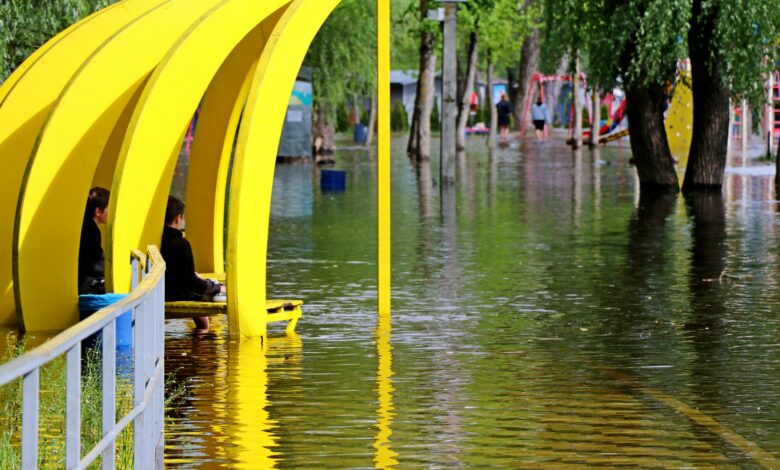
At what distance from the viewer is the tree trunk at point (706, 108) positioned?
93.9 feet

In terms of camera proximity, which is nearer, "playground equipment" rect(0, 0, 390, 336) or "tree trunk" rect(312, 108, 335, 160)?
"playground equipment" rect(0, 0, 390, 336)

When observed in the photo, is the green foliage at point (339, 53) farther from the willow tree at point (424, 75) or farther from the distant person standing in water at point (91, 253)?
the distant person standing in water at point (91, 253)

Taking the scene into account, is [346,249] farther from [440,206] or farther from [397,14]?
[397,14]

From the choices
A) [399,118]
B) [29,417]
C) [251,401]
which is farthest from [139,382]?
[399,118]

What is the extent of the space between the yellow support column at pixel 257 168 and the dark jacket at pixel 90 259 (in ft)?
5.03

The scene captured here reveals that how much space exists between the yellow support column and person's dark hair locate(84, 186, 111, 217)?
1.28m

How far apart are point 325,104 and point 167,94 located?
3817cm

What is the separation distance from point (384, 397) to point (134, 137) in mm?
3392

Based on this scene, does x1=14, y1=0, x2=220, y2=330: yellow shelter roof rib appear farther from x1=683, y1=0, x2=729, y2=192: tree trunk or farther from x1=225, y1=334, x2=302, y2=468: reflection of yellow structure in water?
x1=683, y1=0, x2=729, y2=192: tree trunk

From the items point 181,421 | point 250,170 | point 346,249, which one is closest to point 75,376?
point 181,421

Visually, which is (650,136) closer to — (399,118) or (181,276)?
(181,276)

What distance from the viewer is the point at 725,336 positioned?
13.1 metres

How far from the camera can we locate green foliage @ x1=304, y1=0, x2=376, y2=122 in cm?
5041

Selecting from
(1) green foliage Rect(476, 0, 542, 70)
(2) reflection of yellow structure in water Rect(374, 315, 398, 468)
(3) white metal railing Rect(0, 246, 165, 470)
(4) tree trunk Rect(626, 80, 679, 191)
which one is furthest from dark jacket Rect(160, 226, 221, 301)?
(1) green foliage Rect(476, 0, 542, 70)
